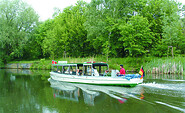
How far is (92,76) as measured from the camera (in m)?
18.7

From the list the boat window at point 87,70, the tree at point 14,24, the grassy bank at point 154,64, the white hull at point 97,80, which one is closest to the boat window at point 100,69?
the boat window at point 87,70

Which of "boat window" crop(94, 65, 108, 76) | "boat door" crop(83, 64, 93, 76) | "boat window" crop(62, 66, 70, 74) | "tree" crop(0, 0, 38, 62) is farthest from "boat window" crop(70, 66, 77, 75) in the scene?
"tree" crop(0, 0, 38, 62)

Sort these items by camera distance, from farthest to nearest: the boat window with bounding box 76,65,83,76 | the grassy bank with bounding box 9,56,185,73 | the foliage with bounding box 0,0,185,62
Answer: the foliage with bounding box 0,0,185,62 → the grassy bank with bounding box 9,56,185,73 → the boat window with bounding box 76,65,83,76

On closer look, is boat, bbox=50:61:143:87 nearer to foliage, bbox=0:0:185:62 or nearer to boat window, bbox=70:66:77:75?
boat window, bbox=70:66:77:75

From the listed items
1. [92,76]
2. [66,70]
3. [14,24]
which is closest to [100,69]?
A: [92,76]

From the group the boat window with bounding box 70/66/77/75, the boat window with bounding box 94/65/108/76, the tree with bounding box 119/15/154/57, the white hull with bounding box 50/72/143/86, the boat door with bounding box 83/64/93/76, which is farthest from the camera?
the tree with bounding box 119/15/154/57

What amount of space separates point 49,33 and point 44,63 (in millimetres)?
8391

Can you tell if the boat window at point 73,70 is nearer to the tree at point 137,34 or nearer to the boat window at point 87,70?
the boat window at point 87,70

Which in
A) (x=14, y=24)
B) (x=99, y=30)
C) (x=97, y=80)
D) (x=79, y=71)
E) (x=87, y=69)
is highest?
(x=14, y=24)

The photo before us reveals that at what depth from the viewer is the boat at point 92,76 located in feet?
54.2

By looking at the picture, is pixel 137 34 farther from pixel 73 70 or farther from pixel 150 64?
pixel 73 70

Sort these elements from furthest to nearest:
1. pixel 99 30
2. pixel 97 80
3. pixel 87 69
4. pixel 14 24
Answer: pixel 14 24 → pixel 99 30 → pixel 87 69 → pixel 97 80

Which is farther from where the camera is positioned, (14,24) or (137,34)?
(14,24)

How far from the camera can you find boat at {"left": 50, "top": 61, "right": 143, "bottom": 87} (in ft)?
54.2
